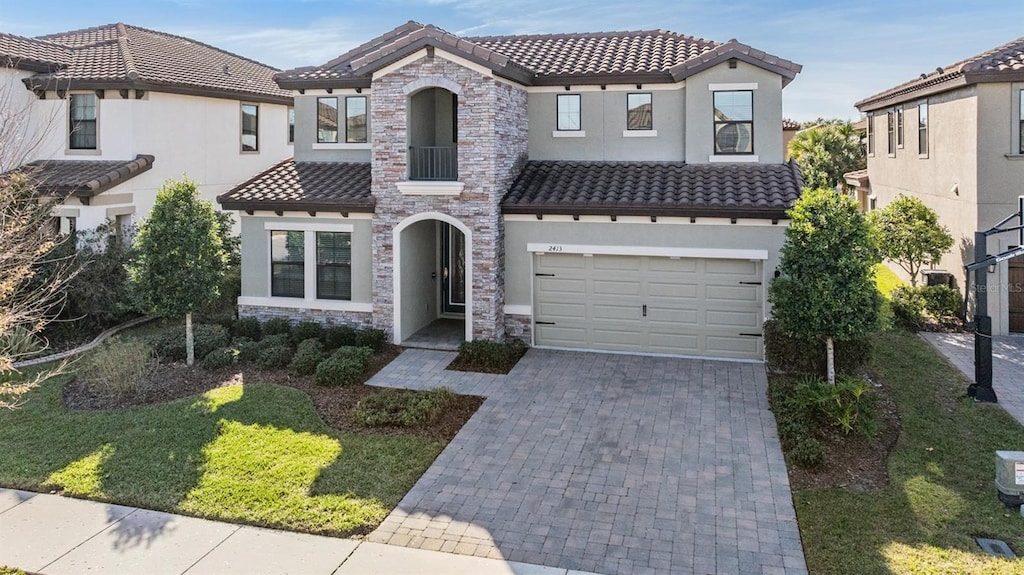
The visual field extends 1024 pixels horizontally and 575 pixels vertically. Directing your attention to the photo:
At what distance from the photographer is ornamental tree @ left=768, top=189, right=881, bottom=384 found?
475 inches

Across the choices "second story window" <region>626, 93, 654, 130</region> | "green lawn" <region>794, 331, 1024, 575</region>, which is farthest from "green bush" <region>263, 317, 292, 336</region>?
"green lawn" <region>794, 331, 1024, 575</region>

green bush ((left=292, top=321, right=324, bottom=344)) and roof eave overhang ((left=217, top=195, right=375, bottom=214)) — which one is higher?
roof eave overhang ((left=217, top=195, right=375, bottom=214))

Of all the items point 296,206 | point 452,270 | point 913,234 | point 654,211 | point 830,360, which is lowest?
point 830,360

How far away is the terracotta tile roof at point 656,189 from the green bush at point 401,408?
540cm

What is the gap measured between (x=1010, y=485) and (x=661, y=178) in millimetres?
9797

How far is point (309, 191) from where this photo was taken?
58.2ft

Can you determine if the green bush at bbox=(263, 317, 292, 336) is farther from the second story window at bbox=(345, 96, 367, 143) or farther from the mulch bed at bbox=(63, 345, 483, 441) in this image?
the second story window at bbox=(345, 96, 367, 143)

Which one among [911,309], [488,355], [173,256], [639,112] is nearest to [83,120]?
[173,256]

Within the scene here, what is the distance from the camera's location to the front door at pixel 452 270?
1936 centimetres

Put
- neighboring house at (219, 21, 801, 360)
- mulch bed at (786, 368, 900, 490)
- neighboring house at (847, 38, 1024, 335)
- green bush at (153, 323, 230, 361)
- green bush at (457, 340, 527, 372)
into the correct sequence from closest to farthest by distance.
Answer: mulch bed at (786, 368, 900, 490) < green bush at (457, 340, 527, 372) < green bush at (153, 323, 230, 361) < neighboring house at (219, 21, 801, 360) < neighboring house at (847, 38, 1024, 335)

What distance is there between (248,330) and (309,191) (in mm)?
3581

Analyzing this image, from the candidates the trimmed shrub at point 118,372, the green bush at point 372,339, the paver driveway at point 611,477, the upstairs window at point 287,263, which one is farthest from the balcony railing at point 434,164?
the trimmed shrub at point 118,372

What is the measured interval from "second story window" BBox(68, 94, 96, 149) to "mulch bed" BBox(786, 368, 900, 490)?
20046mm

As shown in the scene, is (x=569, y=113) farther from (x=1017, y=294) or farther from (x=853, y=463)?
(x=1017, y=294)
